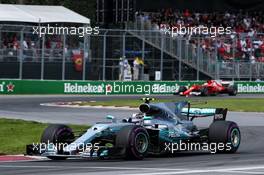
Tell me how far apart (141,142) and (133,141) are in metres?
0.50

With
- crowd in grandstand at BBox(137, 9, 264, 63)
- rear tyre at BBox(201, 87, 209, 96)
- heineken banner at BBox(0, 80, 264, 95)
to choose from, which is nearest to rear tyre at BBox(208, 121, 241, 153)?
heineken banner at BBox(0, 80, 264, 95)

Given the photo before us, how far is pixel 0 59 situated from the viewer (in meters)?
40.8

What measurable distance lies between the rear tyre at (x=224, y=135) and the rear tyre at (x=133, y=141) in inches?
83.6

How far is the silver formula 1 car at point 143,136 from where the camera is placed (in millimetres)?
15156

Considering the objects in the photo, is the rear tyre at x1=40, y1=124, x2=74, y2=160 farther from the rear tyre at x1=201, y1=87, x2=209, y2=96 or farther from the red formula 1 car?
the rear tyre at x1=201, y1=87, x2=209, y2=96

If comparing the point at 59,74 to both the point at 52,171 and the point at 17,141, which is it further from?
the point at 52,171

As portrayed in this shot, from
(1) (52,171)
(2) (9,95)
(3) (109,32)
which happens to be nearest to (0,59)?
(2) (9,95)

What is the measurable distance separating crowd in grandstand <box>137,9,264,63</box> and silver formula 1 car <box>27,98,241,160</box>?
28774mm
